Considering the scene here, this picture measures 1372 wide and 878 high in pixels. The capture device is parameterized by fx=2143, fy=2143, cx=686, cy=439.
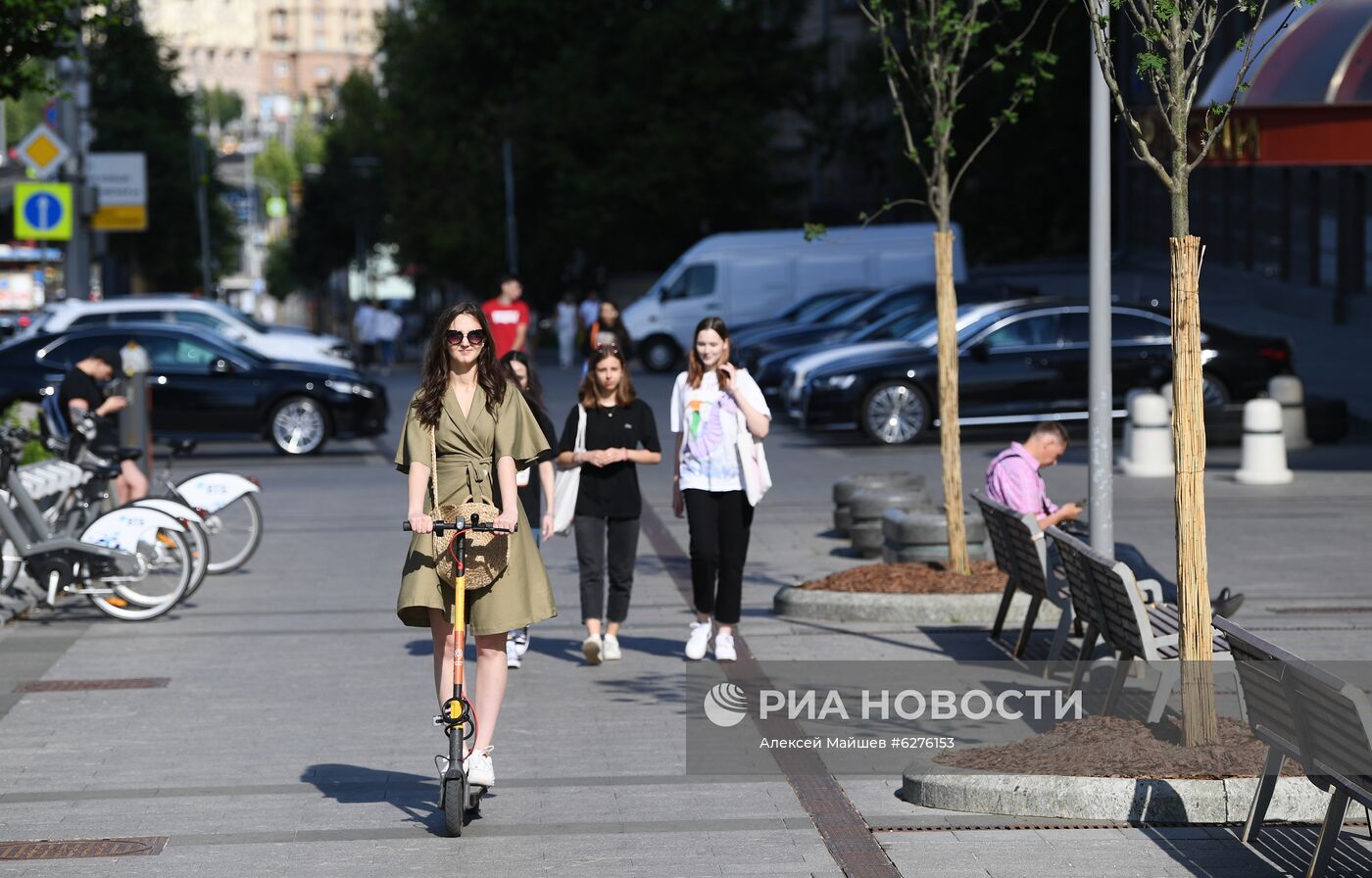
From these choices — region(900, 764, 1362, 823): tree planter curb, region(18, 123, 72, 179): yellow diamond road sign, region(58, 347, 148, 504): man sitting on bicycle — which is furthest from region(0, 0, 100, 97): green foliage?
region(18, 123, 72, 179): yellow diamond road sign

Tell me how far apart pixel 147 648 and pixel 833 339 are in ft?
59.2

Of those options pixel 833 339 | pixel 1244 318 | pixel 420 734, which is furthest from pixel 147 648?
pixel 1244 318

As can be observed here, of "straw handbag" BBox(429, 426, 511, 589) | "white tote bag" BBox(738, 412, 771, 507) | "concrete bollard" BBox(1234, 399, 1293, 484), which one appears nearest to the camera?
"straw handbag" BBox(429, 426, 511, 589)

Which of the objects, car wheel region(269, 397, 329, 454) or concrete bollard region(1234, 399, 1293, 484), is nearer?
concrete bollard region(1234, 399, 1293, 484)

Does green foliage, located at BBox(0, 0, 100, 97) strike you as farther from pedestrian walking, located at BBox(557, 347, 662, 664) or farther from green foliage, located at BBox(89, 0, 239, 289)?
green foliage, located at BBox(89, 0, 239, 289)

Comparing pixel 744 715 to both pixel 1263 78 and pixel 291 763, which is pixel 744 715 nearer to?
pixel 291 763

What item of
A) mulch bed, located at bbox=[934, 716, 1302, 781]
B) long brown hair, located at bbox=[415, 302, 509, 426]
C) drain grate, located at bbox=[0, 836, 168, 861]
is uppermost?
long brown hair, located at bbox=[415, 302, 509, 426]

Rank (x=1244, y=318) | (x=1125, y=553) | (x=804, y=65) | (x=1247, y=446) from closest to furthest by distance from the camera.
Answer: (x=1125, y=553) → (x=1247, y=446) → (x=1244, y=318) → (x=804, y=65)

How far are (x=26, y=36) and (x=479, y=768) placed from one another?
8.75 m

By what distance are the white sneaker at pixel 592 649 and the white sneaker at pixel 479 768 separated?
295 centimetres

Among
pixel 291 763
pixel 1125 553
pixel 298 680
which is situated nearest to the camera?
pixel 291 763

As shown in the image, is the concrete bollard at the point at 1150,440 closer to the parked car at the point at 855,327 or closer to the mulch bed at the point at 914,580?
the parked car at the point at 855,327

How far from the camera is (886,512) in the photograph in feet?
42.1

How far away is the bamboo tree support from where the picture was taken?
7066 mm
